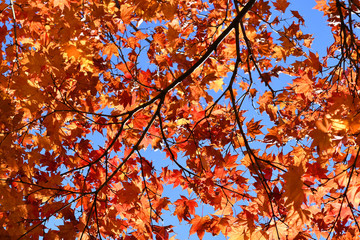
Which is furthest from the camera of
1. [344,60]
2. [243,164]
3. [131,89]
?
[131,89]

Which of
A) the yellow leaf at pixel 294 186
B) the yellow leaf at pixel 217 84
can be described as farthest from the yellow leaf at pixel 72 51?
the yellow leaf at pixel 294 186

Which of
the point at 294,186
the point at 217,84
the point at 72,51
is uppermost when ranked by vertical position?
the point at 72,51

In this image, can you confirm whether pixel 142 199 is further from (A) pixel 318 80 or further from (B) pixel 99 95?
(A) pixel 318 80

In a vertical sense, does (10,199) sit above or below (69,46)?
below

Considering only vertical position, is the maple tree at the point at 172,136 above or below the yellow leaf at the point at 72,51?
below

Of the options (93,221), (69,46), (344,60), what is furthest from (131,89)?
(344,60)

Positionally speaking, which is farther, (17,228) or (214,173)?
(214,173)

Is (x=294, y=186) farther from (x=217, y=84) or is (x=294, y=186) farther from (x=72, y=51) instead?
(x=72, y=51)

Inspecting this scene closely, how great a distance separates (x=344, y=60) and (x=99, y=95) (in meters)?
→ 3.40

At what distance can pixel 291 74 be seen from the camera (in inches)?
172

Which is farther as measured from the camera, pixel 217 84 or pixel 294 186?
pixel 217 84

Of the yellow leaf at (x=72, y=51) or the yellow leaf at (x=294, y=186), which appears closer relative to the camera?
the yellow leaf at (x=294, y=186)

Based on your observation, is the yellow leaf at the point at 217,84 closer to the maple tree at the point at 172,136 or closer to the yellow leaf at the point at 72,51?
the maple tree at the point at 172,136

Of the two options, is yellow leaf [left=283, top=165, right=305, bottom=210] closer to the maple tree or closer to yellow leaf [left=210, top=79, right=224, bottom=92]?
the maple tree
